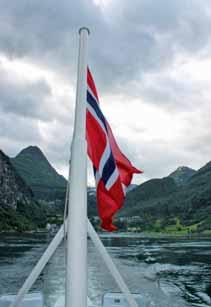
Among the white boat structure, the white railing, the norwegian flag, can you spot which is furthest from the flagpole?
the norwegian flag

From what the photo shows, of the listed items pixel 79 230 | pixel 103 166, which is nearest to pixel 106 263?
pixel 79 230

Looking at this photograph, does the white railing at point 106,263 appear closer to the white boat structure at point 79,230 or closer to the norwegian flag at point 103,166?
the white boat structure at point 79,230

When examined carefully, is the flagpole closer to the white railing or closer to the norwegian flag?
the white railing

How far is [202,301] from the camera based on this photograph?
20047 millimetres

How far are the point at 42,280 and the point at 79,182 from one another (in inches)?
941

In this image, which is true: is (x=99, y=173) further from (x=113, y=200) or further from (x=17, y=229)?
(x=17, y=229)

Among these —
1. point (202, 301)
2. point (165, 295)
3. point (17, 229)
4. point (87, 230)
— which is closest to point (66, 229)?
point (87, 230)

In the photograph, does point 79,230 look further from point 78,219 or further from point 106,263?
point 106,263

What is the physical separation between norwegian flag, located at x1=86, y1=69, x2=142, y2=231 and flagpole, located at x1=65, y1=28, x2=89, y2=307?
54 centimetres

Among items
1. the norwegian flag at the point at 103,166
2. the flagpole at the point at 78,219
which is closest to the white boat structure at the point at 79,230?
the flagpole at the point at 78,219

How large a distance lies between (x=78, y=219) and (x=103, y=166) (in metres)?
1.12

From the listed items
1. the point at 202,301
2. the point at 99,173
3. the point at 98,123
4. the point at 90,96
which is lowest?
the point at 202,301

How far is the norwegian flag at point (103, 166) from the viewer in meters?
5.16

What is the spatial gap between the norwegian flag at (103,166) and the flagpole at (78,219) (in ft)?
1.77
